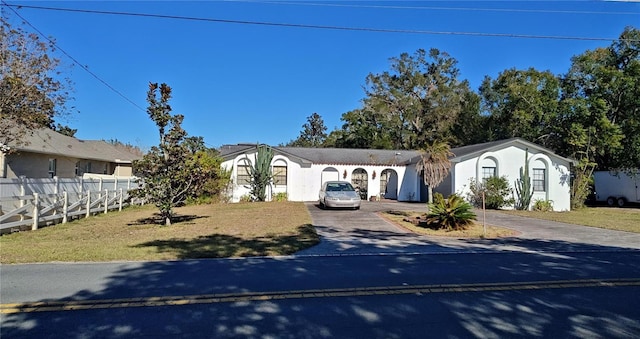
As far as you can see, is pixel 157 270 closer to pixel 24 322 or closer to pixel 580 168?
pixel 24 322

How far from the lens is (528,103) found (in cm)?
3097

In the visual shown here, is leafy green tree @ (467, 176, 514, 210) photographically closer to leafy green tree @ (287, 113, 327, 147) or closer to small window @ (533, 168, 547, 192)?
small window @ (533, 168, 547, 192)

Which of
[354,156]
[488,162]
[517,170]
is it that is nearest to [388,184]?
[354,156]

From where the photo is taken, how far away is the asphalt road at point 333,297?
4383 millimetres

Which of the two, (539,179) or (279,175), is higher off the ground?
(279,175)

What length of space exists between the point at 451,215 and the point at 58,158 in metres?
24.5

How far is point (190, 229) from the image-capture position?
13.3 m

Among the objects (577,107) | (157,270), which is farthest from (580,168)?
(157,270)

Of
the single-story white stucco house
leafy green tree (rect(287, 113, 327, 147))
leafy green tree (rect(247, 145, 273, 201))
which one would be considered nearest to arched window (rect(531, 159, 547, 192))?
the single-story white stucco house

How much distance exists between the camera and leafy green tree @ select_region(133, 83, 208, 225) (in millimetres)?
13750

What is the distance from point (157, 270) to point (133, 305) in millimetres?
2116

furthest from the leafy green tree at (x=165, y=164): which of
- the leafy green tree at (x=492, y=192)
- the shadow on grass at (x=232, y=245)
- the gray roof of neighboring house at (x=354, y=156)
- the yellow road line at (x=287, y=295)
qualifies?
the leafy green tree at (x=492, y=192)

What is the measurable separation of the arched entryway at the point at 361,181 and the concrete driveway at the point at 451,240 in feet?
46.1

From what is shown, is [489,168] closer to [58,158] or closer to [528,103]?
[528,103]
